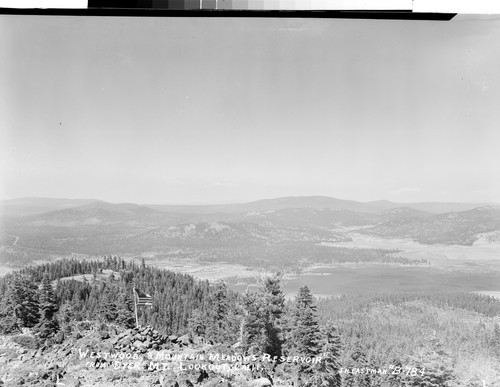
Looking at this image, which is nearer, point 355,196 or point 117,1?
point 117,1

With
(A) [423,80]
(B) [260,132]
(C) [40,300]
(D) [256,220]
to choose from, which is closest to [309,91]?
(B) [260,132]

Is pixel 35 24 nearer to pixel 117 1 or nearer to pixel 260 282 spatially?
pixel 117 1

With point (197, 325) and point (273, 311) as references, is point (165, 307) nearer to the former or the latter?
point (197, 325)

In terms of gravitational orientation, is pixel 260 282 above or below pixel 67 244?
below

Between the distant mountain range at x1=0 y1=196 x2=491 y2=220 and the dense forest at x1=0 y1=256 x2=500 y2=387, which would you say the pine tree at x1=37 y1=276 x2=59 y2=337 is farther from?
the distant mountain range at x1=0 y1=196 x2=491 y2=220

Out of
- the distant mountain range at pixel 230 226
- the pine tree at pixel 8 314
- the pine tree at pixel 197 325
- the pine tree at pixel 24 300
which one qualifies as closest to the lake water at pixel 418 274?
the distant mountain range at pixel 230 226

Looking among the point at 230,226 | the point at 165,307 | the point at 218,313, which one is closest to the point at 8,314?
the point at 165,307
